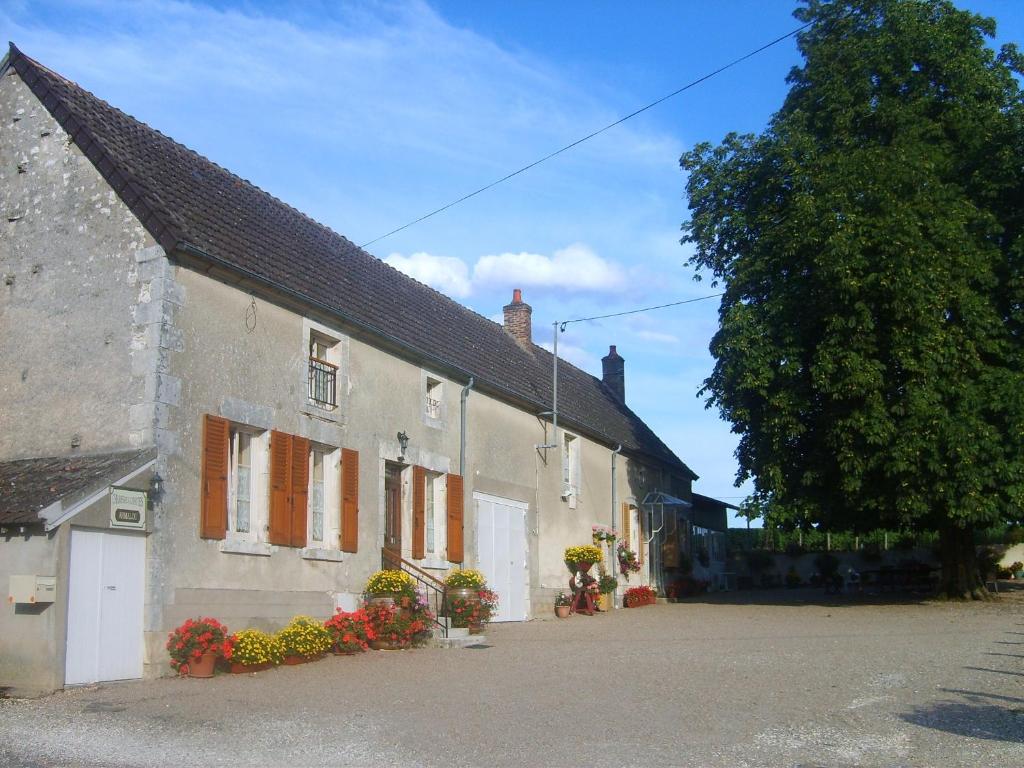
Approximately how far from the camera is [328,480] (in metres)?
15.8

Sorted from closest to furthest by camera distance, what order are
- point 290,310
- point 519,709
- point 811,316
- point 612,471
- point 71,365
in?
point 519,709 < point 71,365 < point 290,310 < point 811,316 < point 612,471

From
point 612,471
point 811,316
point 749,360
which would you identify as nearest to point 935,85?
point 811,316

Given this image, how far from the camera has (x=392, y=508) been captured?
57.5ft

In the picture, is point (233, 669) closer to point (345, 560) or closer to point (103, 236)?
point (345, 560)

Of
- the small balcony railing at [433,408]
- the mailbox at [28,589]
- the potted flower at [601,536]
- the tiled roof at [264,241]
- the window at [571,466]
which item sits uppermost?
the tiled roof at [264,241]

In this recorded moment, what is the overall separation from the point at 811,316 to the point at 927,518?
4876mm

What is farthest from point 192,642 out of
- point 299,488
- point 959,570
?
point 959,570

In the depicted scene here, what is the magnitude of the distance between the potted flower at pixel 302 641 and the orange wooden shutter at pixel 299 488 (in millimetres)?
1187

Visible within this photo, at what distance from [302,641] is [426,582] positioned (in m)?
4.05

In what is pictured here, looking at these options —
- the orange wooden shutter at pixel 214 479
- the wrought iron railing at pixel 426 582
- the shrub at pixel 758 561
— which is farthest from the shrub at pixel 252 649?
the shrub at pixel 758 561

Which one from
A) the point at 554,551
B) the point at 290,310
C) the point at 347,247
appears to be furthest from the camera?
the point at 554,551

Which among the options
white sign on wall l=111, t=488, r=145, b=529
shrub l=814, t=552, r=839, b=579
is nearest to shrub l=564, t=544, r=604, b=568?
shrub l=814, t=552, r=839, b=579

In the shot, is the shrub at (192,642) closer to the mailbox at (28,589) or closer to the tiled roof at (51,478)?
the mailbox at (28,589)

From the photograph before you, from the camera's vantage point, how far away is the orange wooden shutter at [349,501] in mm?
15773
